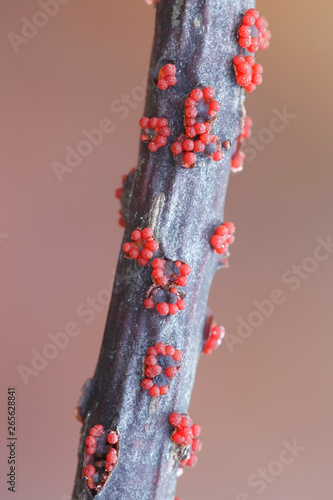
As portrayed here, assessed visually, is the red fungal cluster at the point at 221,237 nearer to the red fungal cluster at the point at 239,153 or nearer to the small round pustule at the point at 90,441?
the red fungal cluster at the point at 239,153

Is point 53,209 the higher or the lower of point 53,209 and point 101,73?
the lower

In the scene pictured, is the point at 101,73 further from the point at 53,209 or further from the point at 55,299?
the point at 55,299

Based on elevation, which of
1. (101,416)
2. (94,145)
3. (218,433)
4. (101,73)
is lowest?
(218,433)

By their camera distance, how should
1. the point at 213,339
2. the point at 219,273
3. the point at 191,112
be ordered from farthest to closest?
the point at 219,273 → the point at 213,339 → the point at 191,112

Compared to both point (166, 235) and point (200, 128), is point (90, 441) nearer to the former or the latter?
point (166, 235)

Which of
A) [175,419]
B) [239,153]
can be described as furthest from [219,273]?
[175,419]

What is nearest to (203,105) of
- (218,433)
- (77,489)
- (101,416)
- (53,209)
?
(101,416)

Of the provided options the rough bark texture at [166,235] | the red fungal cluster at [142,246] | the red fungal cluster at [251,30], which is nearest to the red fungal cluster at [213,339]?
the rough bark texture at [166,235]

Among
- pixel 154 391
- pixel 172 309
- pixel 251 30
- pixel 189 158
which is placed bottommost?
pixel 154 391
